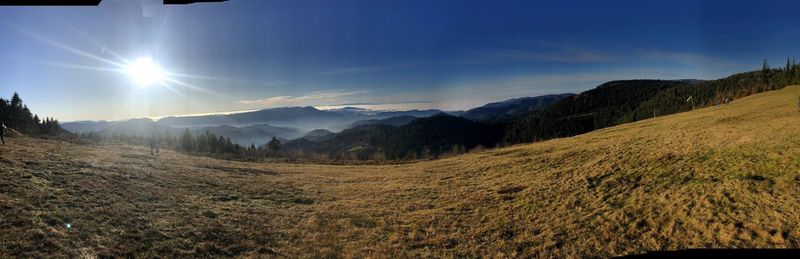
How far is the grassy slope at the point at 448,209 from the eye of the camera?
1397cm

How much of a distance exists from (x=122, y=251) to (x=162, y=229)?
9.70 ft

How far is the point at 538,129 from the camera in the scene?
187500 millimetres

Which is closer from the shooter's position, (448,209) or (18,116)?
(448,209)

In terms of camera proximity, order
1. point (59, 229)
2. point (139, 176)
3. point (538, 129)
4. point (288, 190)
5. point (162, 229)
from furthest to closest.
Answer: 1. point (538, 129)
2. point (288, 190)
3. point (139, 176)
4. point (162, 229)
5. point (59, 229)

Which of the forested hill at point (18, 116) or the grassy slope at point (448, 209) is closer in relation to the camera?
the grassy slope at point (448, 209)

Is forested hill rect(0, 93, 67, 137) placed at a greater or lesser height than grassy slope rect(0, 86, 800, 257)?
greater

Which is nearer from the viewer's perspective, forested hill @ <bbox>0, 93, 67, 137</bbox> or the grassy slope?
the grassy slope

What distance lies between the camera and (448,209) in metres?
21.6

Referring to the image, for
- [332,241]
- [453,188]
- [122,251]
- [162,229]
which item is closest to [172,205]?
[162,229]

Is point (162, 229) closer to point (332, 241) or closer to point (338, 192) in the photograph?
point (332, 241)

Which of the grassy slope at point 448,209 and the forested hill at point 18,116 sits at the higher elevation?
the forested hill at point 18,116

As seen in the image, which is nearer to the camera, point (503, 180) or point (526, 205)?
point (526, 205)

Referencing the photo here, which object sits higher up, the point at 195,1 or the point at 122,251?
the point at 195,1

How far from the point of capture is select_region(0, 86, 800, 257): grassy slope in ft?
45.8
